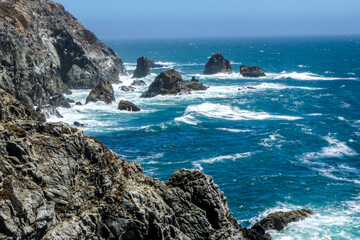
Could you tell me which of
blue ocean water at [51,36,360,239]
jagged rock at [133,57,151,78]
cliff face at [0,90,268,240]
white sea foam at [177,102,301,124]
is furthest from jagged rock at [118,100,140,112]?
cliff face at [0,90,268,240]

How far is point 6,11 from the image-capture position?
100375mm

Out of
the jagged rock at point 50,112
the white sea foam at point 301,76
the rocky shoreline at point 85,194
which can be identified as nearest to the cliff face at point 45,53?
the jagged rock at point 50,112

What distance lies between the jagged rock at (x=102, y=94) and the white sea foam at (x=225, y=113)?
1887 centimetres

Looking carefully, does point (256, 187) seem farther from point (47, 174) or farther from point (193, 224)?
point (47, 174)

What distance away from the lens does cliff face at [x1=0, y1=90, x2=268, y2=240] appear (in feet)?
72.8

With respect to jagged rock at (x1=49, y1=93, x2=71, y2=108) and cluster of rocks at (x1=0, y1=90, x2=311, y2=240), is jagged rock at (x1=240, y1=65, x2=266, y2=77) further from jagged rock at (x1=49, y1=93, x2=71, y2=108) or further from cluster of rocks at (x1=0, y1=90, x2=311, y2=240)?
cluster of rocks at (x1=0, y1=90, x2=311, y2=240)

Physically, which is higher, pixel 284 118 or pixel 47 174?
pixel 47 174

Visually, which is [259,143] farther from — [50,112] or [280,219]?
[50,112]

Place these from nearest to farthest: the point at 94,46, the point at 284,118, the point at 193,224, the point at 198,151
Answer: the point at 193,224, the point at 198,151, the point at 284,118, the point at 94,46

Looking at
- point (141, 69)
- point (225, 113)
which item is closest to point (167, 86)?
point (225, 113)

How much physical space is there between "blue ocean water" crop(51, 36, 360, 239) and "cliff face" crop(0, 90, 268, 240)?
555 inches

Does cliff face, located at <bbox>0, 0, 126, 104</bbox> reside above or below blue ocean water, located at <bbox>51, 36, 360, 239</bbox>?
above

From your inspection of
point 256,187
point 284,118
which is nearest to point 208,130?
point 284,118

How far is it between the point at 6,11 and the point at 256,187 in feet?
256
